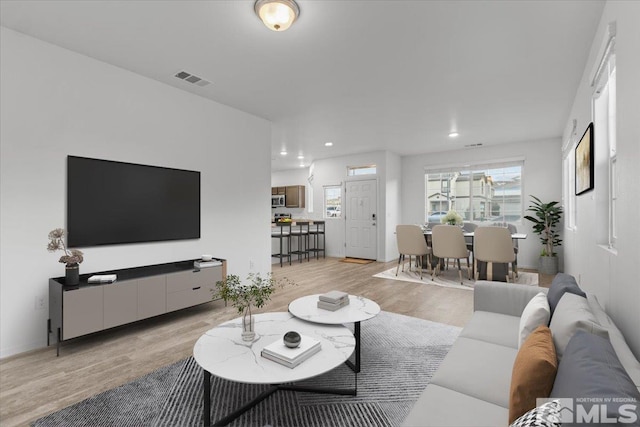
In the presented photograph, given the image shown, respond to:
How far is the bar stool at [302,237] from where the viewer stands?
7.50 m

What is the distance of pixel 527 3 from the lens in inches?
88.2

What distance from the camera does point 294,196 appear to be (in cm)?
949

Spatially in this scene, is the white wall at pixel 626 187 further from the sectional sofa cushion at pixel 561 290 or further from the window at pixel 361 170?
the window at pixel 361 170

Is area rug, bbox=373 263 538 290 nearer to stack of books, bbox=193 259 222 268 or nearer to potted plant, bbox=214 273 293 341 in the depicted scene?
stack of books, bbox=193 259 222 268

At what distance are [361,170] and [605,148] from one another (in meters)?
5.69

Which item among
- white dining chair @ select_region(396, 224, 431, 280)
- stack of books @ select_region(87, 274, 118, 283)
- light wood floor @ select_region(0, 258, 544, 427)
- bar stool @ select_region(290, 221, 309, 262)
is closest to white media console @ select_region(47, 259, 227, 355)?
stack of books @ select_region(87, 274, 118, 283)

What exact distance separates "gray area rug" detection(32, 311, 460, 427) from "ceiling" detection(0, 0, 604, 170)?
2.66 meters

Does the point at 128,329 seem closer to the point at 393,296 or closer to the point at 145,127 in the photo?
the point at 145,127

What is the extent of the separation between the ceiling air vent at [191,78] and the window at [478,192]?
574cm

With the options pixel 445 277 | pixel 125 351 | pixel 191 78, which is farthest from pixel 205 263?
pixel 445 277

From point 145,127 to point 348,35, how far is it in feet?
7.80

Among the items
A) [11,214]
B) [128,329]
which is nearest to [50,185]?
[11,214]

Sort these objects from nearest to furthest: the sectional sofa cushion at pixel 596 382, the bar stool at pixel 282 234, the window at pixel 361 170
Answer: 1. the sectional sofa cushion at pixel 596 382
2. the bar stool at pixel 282 234
3. the window at pixel 361 170

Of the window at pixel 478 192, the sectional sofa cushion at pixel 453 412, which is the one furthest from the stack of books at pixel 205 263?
the window at pixel 478 192
